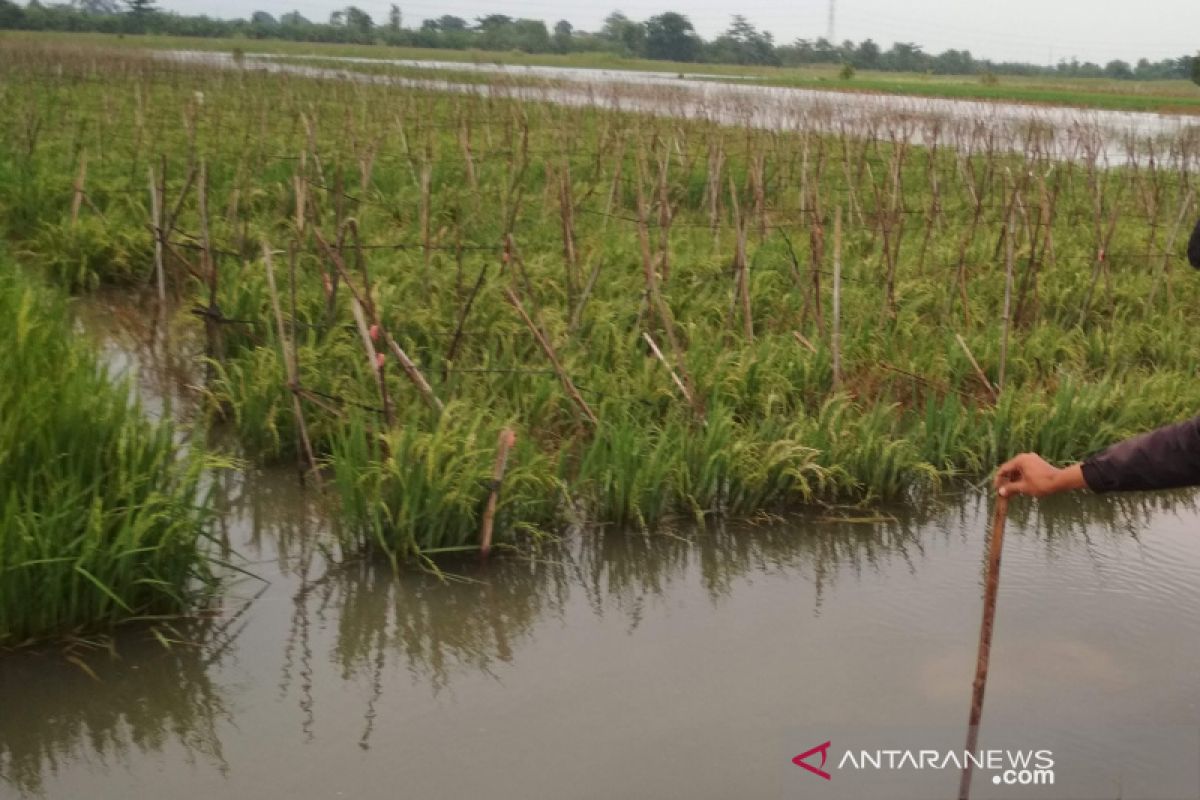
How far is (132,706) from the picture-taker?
277cm

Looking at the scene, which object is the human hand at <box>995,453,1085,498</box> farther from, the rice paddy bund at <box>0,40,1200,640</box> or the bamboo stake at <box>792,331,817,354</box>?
the bamboo stake at <box>792,331,817,354</box>

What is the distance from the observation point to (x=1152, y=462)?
196 cm

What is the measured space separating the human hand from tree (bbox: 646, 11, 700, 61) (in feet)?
233

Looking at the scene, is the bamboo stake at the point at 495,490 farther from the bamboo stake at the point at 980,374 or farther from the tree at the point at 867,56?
the tree at the point at 867,56

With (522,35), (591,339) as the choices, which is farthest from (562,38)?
(591,339)

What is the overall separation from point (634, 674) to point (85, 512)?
1554 millimetres

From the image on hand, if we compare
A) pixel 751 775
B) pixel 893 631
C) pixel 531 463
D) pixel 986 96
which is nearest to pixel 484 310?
pixel 531 463

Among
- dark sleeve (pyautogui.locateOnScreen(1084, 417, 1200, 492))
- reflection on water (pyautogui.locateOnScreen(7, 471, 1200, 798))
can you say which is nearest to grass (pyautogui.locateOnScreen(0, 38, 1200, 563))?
reflection on water (pyautogui.locateOnScreen(7, 471, 1200, 798))

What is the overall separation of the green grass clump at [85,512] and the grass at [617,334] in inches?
22.1

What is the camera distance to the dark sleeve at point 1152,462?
193cm

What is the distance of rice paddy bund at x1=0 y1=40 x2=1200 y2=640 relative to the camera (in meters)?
3.82

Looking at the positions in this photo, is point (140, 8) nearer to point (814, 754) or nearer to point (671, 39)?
point (671, 39)

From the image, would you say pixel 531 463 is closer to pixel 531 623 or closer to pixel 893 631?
pixel 531 623

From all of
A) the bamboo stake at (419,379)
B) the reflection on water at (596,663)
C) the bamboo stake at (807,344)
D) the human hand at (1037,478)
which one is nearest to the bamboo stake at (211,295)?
the reflection on water at (596,663)
